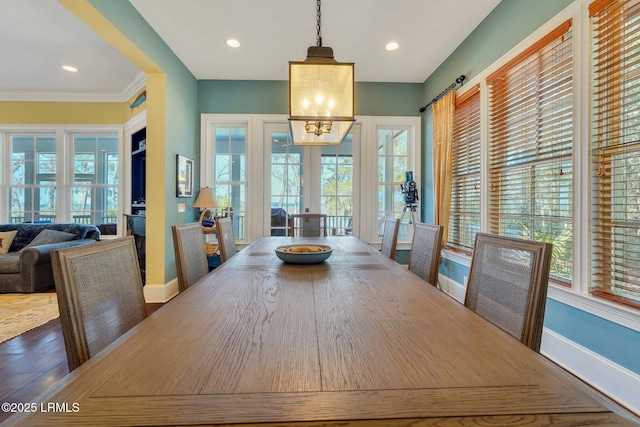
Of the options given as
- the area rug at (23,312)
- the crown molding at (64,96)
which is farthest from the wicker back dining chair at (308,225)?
the crown molding at (64,96)

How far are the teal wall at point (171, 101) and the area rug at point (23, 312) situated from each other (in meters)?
1.12

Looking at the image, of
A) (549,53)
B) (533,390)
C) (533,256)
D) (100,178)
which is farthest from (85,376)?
(100,178)

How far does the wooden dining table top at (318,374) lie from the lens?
0.48 meters

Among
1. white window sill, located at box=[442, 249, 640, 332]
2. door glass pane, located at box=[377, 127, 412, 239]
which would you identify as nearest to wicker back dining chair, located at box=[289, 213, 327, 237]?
door glass pane, located at box=[377, 127, 412, 239]

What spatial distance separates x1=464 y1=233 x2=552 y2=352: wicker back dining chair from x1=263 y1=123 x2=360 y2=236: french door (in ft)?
9.97

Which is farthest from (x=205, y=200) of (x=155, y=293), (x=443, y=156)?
(x=443, y=156)

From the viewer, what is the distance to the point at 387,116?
4152 millimetres

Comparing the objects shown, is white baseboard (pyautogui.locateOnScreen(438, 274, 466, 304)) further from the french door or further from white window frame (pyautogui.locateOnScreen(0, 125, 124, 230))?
white window frame (pyautogui.locateOnScreen(0, 125, 124, 230))

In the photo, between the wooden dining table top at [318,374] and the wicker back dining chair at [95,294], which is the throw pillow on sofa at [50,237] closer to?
the wicker back dining chair at [95,294]

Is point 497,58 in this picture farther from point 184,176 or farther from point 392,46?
point 184,176

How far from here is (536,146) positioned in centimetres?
222

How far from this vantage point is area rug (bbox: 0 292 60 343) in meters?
2.50

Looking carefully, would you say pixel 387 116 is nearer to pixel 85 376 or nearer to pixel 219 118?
pixel 219 118

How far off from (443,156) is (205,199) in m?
3.08
